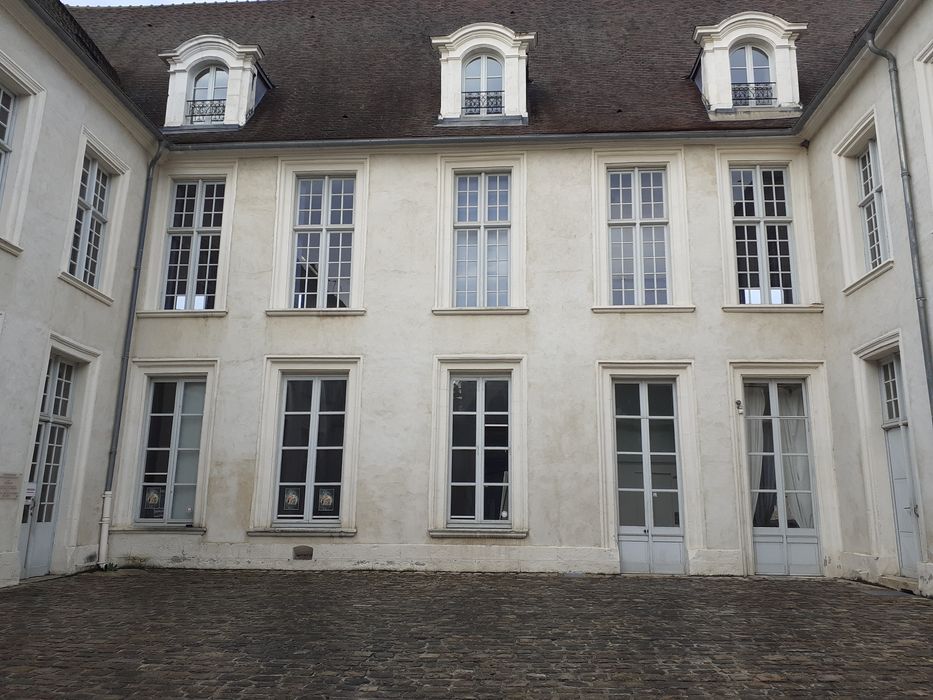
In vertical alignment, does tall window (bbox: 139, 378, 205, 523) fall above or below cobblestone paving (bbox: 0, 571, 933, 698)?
above

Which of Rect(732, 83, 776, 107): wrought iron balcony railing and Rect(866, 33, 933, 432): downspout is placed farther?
Rect(732, 83, 776, 107): wrought iron balcony railing

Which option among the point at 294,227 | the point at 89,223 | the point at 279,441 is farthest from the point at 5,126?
the point at 279,441

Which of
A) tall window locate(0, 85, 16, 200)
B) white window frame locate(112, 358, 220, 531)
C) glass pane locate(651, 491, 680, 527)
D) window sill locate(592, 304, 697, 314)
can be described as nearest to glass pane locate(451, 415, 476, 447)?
window sill locate(592, 304, 697, 314)

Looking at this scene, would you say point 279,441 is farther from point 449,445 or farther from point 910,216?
point 910,216

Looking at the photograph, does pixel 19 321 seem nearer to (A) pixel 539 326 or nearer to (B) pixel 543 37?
(A) pixel 539 326

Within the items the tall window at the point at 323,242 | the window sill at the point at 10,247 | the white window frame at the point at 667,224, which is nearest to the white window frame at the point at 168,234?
A: the tall window at the point at 323,242

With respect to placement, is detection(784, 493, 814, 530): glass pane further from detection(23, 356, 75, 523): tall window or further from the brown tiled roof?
detection(23, 356, 75, 523): tall window

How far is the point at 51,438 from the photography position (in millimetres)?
10273

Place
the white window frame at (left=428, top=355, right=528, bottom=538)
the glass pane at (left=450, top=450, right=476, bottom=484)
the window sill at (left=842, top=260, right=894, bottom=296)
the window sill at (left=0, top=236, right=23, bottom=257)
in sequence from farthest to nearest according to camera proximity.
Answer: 1. the glass pane at (left=450, top=450, right=476, bottom=484)
2. the white window frame at (left=428, top=355, right=528, bottom=538)
3. the window sill at (left=842, top=260, right=894, bottom=296)
4. the window sill at (left=0, top=236, right=23, bottom=257)

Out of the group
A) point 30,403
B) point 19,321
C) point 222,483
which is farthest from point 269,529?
point 19,321

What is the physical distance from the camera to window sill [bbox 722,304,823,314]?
437 inches

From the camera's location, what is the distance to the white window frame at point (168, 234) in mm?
11859

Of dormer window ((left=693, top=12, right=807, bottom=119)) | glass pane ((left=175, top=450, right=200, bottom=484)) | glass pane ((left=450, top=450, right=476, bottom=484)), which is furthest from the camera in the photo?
dormer window ((left=693, top=12, right=807, bottom=119))

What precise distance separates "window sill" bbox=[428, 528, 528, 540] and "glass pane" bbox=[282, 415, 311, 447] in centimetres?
237
